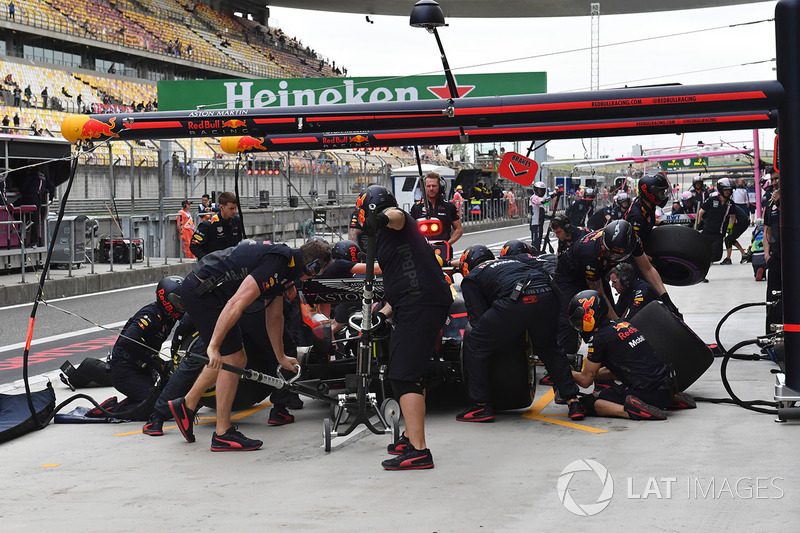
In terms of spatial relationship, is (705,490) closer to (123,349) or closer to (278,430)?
(278,430)

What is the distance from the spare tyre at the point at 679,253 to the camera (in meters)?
9.78

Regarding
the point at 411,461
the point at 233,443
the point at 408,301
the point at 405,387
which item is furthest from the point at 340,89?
the point at 411,461

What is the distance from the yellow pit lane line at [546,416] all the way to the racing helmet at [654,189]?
2482 mm

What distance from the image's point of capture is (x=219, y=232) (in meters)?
11.2

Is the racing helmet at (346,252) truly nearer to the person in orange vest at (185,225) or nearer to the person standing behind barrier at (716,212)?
the person standing behind barrier at (716,212)

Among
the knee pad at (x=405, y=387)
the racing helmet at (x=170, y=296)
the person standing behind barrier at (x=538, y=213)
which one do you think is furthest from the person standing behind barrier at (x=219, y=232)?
the person standing behind barrier at (x=538, y=213)

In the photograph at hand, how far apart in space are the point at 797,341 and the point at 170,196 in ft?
69.2

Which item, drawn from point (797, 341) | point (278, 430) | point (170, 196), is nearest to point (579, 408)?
point (797, 341)

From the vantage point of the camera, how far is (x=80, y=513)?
16.6 feet

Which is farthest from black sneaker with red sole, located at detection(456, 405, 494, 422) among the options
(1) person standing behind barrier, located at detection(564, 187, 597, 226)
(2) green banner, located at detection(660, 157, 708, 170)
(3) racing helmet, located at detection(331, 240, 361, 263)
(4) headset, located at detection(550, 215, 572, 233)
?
(2) green banner, located at detection(660, 157, 708, 170)

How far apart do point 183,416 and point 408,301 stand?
193 cm

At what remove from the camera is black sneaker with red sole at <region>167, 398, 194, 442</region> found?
6.71 m

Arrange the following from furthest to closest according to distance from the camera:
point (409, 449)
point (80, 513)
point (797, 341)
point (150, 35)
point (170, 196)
A: point (150, 35) < point (170, 196) < point (797, 341) < point (409, 449) < point (80, 513)

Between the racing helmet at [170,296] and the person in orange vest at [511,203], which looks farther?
the person in orange vest at [511,203]
